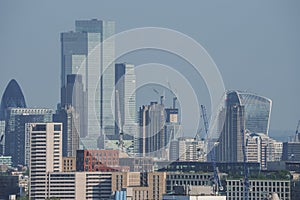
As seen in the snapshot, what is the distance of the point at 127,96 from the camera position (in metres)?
106

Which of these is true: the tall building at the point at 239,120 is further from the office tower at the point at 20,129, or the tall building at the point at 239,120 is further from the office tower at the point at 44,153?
the office tower at the point at 44,153

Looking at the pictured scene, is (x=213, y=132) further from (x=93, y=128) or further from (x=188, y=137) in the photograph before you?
(x=93, y=128)

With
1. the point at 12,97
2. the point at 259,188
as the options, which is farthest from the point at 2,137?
→ the point at 259,188

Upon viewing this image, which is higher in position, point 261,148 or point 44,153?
point 261,148

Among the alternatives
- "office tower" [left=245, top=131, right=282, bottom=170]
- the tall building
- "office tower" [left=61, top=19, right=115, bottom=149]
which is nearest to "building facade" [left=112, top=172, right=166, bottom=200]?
the tall building

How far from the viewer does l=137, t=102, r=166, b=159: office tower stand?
3789 inches

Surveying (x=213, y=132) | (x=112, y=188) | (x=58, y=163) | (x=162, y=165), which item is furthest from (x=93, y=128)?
(x=112, y=188)

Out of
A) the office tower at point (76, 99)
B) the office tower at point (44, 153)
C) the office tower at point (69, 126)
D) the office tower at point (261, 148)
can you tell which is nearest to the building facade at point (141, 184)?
the office tower at point (44, 153)

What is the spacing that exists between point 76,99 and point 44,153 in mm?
41189

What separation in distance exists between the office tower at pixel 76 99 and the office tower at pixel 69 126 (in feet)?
0.86

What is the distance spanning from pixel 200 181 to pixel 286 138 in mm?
33940

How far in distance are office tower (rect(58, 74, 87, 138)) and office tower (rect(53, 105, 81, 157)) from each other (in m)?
0.26

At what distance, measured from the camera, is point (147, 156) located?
90125mm

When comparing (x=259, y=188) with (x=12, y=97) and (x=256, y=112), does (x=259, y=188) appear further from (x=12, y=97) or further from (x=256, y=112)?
(x=12, y=97)
